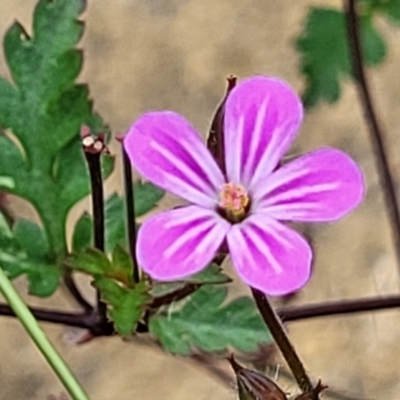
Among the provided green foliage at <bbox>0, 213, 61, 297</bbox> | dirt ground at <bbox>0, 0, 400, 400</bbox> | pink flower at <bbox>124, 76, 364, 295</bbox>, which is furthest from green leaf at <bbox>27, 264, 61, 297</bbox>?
dirt ground at <bbox>0, 0, 400, 400</bbox>

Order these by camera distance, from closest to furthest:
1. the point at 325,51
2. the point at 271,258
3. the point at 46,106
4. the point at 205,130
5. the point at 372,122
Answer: the point at 271,258 < the point at 46,106 < the point at 372,122 < the point at 325,51 < the point at 205,130

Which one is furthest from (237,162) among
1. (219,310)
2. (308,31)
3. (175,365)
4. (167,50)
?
(167,50)

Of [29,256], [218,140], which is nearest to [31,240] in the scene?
[29,256]

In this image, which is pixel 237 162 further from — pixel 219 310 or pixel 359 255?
pixel 359 255

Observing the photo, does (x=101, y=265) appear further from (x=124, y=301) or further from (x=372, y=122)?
(x=372, y=122)

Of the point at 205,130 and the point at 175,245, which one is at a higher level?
the point at 175,245

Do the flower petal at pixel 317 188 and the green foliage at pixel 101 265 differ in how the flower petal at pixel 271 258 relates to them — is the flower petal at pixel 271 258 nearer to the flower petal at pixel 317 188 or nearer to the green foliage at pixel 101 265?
the flower petal at pixel 317 188

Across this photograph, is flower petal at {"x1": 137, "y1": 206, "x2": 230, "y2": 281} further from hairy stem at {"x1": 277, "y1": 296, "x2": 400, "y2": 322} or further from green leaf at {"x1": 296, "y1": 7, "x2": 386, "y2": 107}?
green leaf at {"x1": 296, "y1": 7, "x2": 386, "y2": 107}
